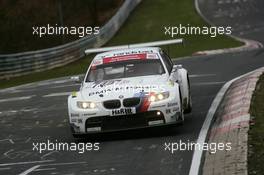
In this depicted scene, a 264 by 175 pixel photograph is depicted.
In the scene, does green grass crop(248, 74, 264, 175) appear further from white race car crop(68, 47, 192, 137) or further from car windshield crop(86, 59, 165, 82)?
car windshield crop(86, 59, 165, 82)

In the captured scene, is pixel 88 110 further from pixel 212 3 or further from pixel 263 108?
pixel 212 3

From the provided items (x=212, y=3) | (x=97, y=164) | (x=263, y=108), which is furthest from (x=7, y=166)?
(x=212, y=3)

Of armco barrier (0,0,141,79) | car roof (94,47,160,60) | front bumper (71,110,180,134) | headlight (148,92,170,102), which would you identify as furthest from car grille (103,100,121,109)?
armco barrier (0,0,141,79)

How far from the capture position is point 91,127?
11.2m

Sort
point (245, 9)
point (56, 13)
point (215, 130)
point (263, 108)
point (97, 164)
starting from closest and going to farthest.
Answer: point (97, 164)
point (215, 130)
point (263, 108)
point (245, 9)
point (56, 13)

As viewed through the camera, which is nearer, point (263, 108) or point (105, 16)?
point (263, 108)

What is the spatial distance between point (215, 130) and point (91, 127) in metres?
1.97

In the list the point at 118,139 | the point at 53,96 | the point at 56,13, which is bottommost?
the point at 56,13

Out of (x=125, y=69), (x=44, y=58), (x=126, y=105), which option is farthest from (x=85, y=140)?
(x=44, y=58)

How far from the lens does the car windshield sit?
12.4 m

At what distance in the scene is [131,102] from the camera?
36.3 feet

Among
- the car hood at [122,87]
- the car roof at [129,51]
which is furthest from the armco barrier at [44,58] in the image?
the car hood at [122,87]

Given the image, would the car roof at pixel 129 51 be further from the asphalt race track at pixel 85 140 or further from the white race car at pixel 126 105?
the asphalt race track at pixel 85 140

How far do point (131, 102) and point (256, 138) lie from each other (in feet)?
7.44
